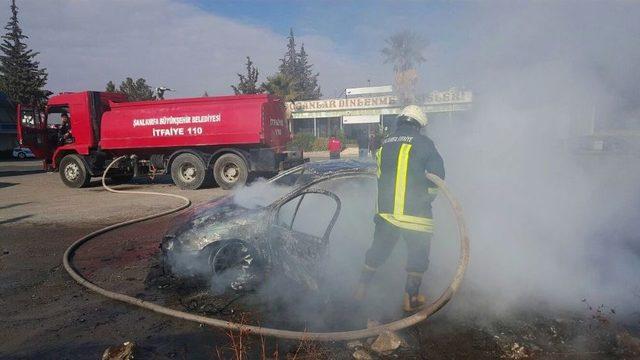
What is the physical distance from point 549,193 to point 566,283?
1621 millimetres

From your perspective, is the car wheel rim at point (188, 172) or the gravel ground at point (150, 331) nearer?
the gravel ground at point (150, 331)

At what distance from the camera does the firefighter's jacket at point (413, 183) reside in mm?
3602

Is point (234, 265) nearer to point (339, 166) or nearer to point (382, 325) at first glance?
point (339, 166)

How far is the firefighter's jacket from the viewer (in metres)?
3.60

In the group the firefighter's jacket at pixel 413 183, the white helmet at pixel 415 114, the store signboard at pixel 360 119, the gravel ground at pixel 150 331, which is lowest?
the gravel ground at pixel 150 331

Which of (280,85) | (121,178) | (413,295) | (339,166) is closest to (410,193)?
(413,295)

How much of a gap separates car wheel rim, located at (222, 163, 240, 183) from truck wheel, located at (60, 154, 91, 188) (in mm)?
4701

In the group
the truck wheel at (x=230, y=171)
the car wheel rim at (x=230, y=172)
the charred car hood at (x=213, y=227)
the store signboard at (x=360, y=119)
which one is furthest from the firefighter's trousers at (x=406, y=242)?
the store signboard at (x=360, y=119)

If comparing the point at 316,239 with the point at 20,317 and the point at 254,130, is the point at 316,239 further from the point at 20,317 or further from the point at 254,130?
the point at 254,130

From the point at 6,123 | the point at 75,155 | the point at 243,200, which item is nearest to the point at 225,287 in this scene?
the point at 243,200

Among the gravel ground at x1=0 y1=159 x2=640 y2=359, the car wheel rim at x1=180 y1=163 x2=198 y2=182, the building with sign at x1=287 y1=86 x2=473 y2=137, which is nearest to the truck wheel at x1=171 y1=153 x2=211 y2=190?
the car wheel rim at x1=180 y1=163 x2=198 y2=182

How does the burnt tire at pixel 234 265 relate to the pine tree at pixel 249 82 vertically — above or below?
below

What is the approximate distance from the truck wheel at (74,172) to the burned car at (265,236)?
33.6 feet

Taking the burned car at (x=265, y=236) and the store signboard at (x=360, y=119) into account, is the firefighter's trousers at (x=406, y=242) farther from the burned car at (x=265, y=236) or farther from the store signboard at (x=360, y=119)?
the store signboard at (x=360, y=119)
